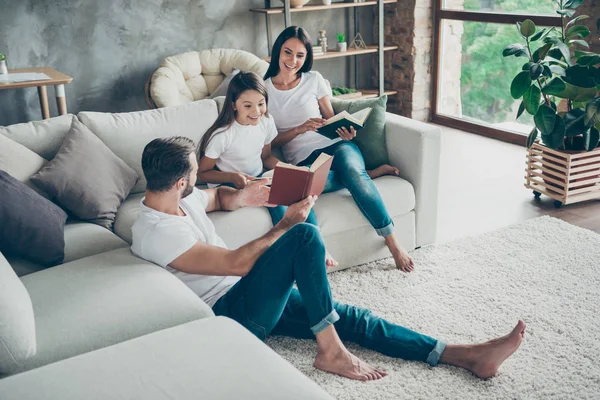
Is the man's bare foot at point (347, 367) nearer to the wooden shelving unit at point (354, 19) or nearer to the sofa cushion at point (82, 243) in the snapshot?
the sofa cushion at point (82, 243)

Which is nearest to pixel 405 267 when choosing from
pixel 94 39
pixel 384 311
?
pixel 384 311

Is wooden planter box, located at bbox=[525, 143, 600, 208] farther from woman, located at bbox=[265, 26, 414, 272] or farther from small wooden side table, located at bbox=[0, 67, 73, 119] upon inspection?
small wooden side table, located at bbox=[0, 67, 73, 119]

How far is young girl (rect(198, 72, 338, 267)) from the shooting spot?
9.86 feet

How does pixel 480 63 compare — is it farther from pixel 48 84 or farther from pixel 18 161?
pixel 18 161

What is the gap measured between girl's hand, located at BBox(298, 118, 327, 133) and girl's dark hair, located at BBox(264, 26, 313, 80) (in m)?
0.33

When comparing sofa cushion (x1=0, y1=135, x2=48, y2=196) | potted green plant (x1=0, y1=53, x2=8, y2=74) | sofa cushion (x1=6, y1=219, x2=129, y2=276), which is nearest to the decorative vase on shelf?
potted green plant (x1=0, y1=53, x2=8, y2=74)

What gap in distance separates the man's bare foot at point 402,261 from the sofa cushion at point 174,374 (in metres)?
1.45

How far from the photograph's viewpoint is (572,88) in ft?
12.3

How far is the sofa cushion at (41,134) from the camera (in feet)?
9.65

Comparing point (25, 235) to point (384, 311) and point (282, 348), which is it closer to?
point (282, 348)

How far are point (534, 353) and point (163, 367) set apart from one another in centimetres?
146

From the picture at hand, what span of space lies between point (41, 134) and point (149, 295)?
1.30m

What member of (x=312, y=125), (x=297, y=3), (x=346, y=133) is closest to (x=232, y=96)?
(x=312, y=125)

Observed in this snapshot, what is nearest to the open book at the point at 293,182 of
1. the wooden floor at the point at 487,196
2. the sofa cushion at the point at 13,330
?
the sofa cushion at the point at 13,330
